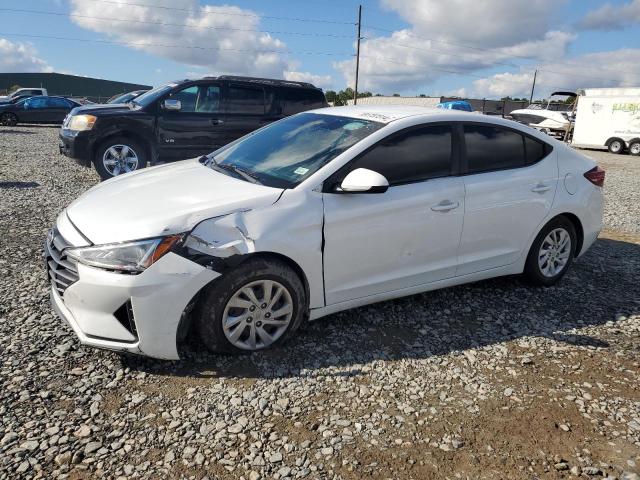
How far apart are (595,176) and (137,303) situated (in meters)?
4.22

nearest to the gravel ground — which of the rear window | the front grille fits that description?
the front grille

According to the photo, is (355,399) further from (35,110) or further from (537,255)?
(35,110)

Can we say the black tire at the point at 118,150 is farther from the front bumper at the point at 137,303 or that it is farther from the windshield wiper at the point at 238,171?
the front bumper at the point at 137,303

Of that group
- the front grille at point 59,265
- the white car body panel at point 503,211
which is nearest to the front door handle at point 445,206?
the white car body panel at point 503,211

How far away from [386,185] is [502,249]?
156 cm

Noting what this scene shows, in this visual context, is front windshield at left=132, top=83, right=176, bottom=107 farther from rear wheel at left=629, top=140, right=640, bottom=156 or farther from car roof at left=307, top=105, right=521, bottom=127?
rear wheel at left=629, top=140, right=640, bottom=156

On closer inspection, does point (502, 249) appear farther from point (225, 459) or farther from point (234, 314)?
point (225, 459)

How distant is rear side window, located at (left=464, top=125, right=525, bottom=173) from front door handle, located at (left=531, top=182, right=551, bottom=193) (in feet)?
0.74

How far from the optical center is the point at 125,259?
2.83m

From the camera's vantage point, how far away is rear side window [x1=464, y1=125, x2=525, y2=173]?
4.05 metres

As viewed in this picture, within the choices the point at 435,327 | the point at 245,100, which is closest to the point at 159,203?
the point at 435,327

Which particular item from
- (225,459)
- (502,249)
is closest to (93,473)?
(225,459)

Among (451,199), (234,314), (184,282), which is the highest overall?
(451,199)

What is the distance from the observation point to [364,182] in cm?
325
